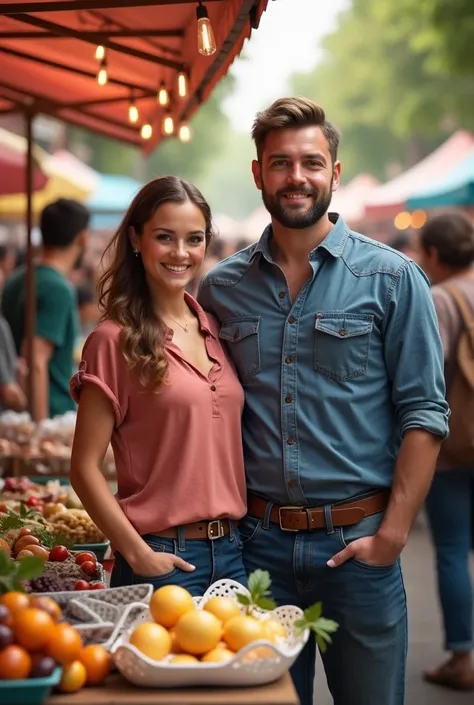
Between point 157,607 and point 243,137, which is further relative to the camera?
point 243,137

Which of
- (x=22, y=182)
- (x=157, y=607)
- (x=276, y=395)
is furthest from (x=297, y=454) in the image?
(x=22, y=182)

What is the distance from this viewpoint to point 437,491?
685 cm

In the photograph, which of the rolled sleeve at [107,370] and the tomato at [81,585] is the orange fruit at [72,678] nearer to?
the tomato at [81,585]

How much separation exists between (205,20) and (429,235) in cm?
303

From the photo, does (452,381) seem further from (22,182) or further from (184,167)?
(184,167)

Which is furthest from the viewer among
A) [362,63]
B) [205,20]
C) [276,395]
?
[362,63]

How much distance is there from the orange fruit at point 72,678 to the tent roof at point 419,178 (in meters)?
15.4

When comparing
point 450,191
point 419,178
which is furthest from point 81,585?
point 419,178

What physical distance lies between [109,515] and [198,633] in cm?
75

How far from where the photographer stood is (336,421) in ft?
12.8

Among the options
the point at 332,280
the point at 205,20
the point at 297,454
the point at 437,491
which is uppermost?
the point at 205,20

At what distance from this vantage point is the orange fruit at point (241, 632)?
297cm

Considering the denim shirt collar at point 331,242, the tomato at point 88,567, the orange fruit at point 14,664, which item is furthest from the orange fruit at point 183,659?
the denim shirt collar at point 331,242

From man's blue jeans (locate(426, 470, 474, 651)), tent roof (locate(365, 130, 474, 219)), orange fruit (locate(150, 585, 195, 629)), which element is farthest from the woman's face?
tent roof (locate(365, 130, 474, 219))
